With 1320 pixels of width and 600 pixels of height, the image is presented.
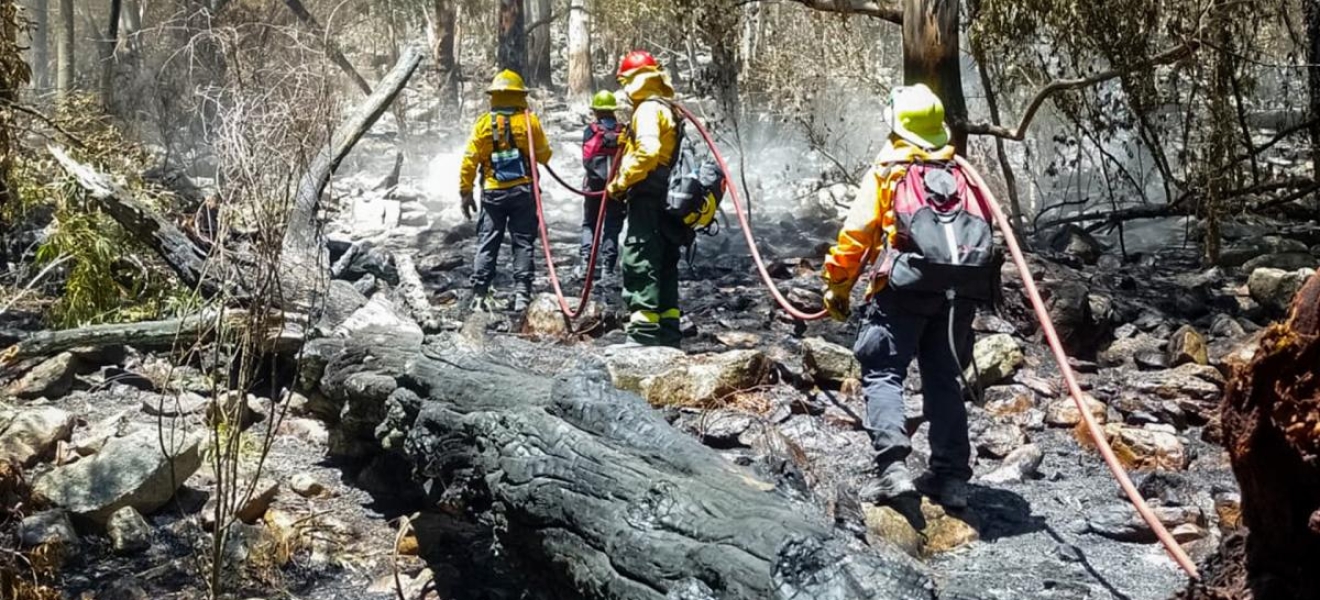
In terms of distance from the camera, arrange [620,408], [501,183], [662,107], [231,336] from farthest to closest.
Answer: [501,183]
[662,107]
[231,336]
[620,408]

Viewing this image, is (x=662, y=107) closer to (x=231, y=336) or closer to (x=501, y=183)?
(x=501, y=183)

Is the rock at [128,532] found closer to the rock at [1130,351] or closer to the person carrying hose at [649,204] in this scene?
the person carrying hose at [649,204]

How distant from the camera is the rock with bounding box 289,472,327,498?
5.33 m

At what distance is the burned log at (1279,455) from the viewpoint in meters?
1.97

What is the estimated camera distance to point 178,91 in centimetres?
1466

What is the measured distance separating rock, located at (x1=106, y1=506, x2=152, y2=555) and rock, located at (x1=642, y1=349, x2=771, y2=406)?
236cm

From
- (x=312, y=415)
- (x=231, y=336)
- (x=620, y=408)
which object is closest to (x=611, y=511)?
(x=620, y=408)

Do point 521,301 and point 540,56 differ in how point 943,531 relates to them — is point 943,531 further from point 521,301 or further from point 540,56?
point 540,56

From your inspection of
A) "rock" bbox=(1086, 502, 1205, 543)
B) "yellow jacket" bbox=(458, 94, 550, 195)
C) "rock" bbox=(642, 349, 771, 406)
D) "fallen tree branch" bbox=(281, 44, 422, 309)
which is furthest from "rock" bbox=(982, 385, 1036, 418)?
"yellow jacket" bbox=(458, 94, 550, 195)

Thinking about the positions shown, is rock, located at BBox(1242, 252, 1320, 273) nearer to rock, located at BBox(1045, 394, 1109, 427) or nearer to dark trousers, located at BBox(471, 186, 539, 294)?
rock, located at BBox(1045, 394, 1109, 427)

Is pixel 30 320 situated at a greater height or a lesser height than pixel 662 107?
lesser

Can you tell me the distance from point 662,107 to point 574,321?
6.13 feet

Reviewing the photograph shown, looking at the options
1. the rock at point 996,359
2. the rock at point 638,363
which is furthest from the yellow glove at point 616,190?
the rock at point 996,359

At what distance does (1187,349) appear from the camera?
273 inches
